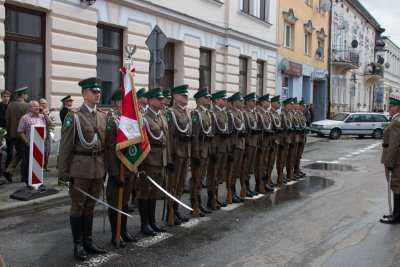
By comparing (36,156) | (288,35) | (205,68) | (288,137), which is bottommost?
(36,156)

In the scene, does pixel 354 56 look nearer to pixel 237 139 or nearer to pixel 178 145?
pixel 237 139

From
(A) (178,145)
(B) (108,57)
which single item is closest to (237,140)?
(A) (178,145)

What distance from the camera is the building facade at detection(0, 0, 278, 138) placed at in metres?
12.0

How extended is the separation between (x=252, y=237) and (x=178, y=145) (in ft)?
5.64

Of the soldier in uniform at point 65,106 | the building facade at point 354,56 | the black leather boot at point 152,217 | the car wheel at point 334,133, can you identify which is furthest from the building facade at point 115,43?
the building facade at point 354,56

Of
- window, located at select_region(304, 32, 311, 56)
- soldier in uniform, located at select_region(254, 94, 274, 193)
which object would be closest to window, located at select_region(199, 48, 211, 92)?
soldier in uniform, located at select_region(254, 94, 274, 193)

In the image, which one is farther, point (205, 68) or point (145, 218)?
point (205, 68)

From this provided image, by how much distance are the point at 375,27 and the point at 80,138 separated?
5820 centimetres

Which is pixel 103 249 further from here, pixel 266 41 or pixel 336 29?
pixel 336 29

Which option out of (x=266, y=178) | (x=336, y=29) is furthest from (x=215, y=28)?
(x=336, y=29)

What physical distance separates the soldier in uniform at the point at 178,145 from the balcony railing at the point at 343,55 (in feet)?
107

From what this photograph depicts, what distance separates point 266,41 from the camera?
81.2ft

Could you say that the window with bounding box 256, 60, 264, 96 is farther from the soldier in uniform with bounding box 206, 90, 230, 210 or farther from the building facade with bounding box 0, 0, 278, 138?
the soldier in uniform with bounding box 206, 90, 230, 210

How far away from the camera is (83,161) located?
5.66 metres
